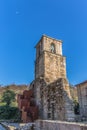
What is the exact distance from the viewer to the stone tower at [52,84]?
17.6 metres

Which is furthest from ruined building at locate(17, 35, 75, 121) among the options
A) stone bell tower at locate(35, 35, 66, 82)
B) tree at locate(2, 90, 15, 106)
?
tree at locate(2, 90, 15, 106)

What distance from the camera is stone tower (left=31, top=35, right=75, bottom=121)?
17.6 metres

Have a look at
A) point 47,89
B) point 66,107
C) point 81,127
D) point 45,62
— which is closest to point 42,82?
point 47,89

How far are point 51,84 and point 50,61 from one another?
5681 millimetres

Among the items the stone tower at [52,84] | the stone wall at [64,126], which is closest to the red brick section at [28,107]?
the stone tower at [52,84]

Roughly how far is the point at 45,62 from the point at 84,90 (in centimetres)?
758

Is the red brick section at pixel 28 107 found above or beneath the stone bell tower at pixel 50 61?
beneath

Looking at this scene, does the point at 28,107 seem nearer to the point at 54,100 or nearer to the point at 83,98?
the point at 54,100

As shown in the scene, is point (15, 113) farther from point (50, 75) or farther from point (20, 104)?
point (50, 75)

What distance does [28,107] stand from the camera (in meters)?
22.8

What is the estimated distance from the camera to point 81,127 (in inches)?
181

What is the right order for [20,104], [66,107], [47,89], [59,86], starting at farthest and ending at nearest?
[20,104], [47,89], [59,86], [66,107]

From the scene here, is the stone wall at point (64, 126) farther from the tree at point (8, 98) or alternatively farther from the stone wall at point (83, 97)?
the tree at point (8, 98)

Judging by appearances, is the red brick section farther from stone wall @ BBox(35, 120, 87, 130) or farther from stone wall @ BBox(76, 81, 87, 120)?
stone wall @ BBox(35, 120, 87, 130)
